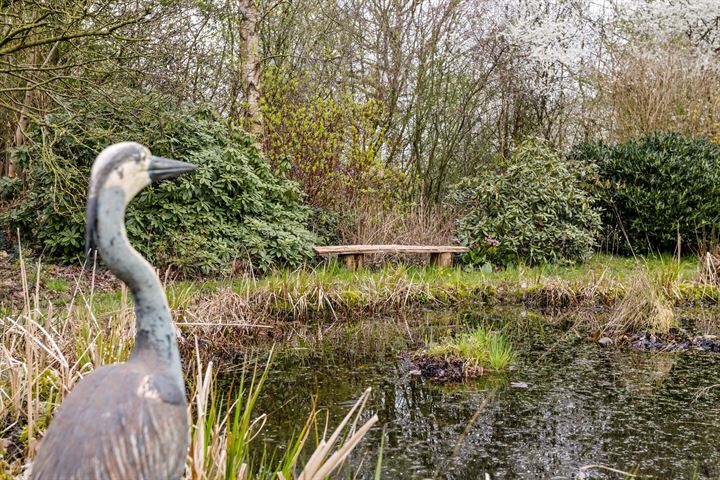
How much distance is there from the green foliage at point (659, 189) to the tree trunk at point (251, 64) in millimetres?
6066

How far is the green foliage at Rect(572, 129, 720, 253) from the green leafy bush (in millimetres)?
5725

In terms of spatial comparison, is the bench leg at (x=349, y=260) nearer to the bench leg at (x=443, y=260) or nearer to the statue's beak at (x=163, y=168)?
the bench leg at (x=443, y=260)

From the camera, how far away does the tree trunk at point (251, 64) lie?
34.8ft

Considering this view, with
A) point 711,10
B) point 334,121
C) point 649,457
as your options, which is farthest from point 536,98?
point 649,457

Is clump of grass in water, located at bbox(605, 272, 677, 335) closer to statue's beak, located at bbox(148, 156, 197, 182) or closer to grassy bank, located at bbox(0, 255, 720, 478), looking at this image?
grassy bank, located at bbox(0, 255, 720, 478)

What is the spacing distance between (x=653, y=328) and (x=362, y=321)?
3198 millimetres

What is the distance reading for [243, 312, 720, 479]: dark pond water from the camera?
4.07 metres

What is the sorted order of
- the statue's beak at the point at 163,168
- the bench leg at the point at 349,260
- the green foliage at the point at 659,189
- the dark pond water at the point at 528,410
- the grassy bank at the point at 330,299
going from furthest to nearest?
the green foliage at the point at 659,189 → the bench leg at the point at 349,260 → the grassy bank at the point at 330,299 → the dark pond water at the point at 528,410 → the statue's beak at the point at 163,168

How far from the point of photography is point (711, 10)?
48.0 feet

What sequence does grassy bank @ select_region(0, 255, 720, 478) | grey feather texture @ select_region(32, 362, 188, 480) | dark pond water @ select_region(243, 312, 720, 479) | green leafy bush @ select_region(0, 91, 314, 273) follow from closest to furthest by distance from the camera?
grey feather texture @ select_region(32, 362, 188, 480)
dark pond water @ select_region(243, 312, 720, 479)
grassy bank @ select_region(0, 255, 720, 478)
green leafy bush @ select_region(0, 91, 314, 273)

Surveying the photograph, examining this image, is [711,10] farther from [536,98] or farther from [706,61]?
[536,98]

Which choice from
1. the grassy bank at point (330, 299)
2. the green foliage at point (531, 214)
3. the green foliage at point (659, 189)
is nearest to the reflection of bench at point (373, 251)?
the grassy bank at point (330, 299)

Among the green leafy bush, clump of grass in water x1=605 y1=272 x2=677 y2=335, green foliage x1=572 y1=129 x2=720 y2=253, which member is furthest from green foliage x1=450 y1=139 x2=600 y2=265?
clump of grass in water x1=605 y1=272 x2=677 y2=335

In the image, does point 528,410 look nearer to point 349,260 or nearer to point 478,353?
point 478,353
